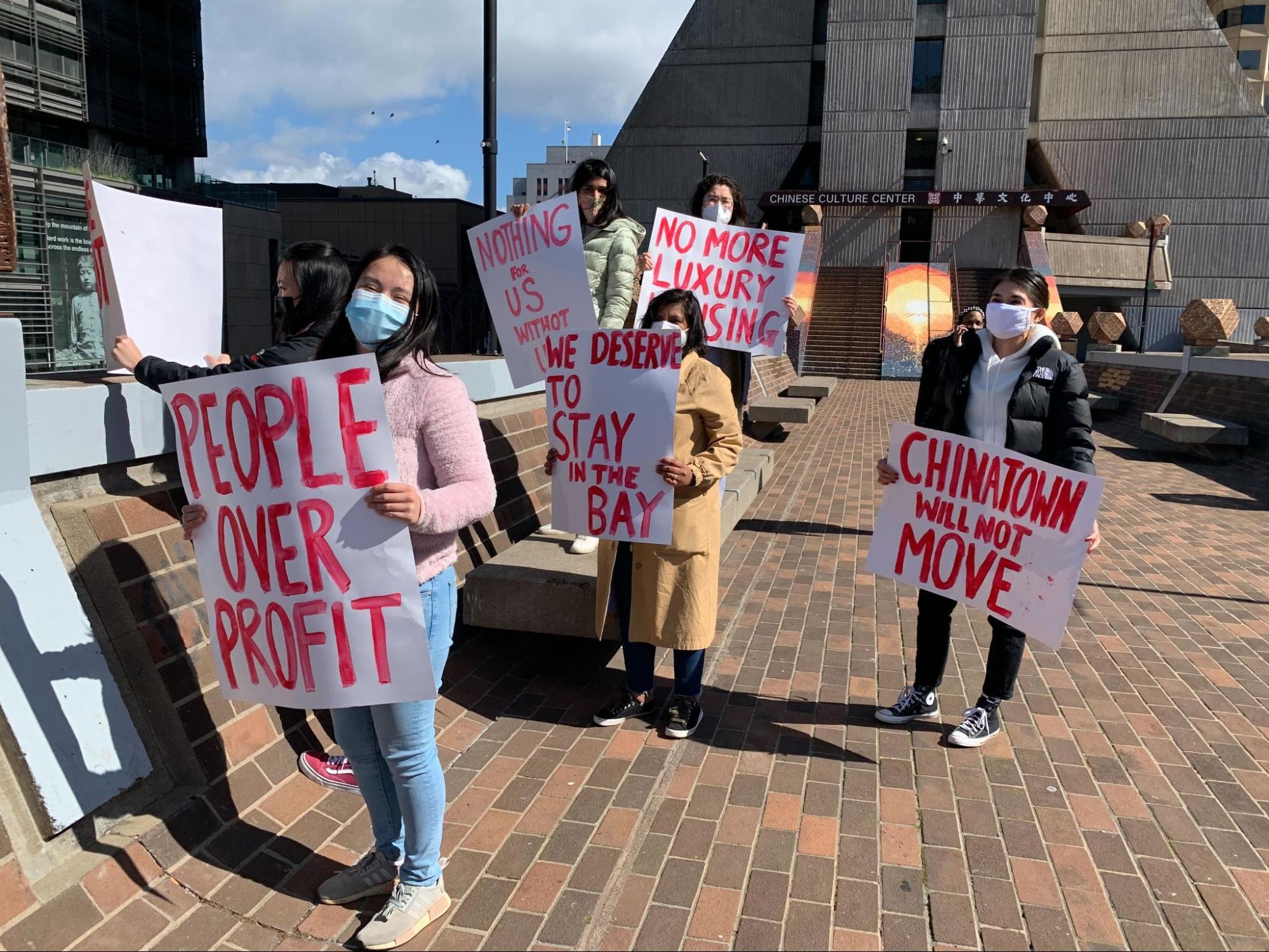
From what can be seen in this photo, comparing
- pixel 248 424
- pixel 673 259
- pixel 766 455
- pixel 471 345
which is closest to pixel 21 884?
pixel 248 424

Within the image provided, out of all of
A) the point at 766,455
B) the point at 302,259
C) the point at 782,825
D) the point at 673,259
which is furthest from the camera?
the point at 766,455

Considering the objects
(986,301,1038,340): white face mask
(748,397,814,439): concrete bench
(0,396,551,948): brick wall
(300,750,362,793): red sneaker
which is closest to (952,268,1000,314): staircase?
(748,397,814,439): concrete bench

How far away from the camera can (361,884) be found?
284cm

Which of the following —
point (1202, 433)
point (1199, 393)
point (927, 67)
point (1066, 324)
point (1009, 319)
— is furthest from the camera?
point (927, 67)

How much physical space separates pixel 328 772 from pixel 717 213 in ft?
12.1

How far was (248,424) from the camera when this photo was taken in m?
2.54

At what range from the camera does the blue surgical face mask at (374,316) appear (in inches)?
102

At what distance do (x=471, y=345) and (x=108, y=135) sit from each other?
15908 millimetres

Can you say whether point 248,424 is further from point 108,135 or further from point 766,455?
point 108,135

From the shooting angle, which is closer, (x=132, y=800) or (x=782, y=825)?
(x=132, y=800)

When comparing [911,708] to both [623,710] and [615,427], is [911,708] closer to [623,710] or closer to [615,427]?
[623,710]

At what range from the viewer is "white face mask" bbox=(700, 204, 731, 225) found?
5418mm

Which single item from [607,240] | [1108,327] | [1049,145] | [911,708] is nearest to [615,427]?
[607,240]

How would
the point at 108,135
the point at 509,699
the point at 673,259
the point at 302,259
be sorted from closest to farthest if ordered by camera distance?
the point at 302,259 < the point at 509,699 < the point at 673,259 < the point at 108,135
